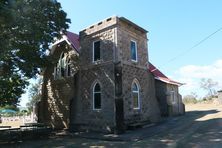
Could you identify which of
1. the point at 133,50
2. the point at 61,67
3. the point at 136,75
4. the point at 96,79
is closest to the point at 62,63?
the point at 61,67

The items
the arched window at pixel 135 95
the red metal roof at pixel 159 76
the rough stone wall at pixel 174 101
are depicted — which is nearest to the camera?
the arched window at pixel 135 95

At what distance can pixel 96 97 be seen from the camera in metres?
18.4

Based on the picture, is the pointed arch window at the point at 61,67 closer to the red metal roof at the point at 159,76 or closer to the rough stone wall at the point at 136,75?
the rough stone wall at the point at 136,75

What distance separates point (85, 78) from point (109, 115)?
175 inches

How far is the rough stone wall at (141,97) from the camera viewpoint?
17.2m

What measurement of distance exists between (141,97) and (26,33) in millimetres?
10534

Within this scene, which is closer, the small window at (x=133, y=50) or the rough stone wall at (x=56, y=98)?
the small window at (x=133, y=50)

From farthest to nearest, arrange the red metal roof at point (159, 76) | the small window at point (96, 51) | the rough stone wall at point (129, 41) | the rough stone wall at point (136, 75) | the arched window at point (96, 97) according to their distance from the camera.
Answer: the red metal roof at point (159, 76) → the small window at point (96, 51) → the arched window at point (96, 97) → the rough stone wall at point (129, 41) → the rough stone wall at point (136, 75)

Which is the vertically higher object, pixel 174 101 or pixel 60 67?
pixel 60 67

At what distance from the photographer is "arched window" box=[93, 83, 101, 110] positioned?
1808 centimetres

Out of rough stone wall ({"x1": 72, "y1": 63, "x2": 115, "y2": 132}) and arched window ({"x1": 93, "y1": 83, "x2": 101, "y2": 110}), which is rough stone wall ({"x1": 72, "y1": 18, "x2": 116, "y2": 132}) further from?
arched window ({"x1": 93, "y1": 83, "x2": 101, "y2": 110})

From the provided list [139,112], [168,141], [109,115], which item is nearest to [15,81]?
[109,115]

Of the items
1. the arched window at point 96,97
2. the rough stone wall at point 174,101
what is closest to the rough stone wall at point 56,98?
the arched window at point 96,97

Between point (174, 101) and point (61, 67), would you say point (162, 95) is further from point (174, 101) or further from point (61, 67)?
point (61, 67)
